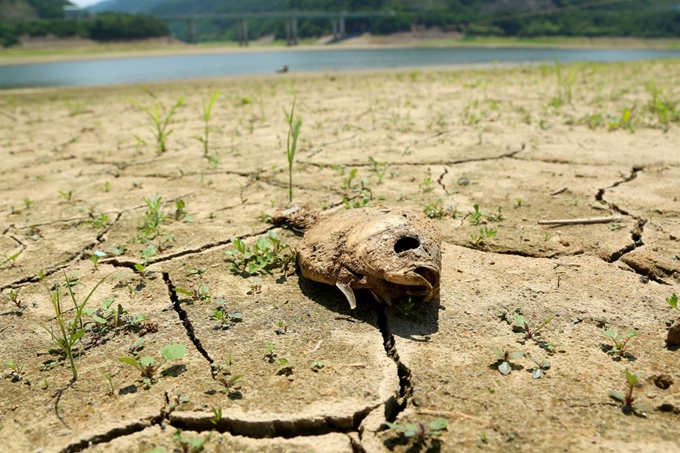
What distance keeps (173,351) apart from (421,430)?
2.58 feet

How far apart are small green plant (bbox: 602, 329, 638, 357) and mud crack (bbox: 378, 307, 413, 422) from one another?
0.65m

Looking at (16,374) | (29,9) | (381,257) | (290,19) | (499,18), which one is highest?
(29,9)

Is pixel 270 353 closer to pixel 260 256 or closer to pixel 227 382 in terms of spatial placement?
pixel 227 382

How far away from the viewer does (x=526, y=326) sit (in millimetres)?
1780

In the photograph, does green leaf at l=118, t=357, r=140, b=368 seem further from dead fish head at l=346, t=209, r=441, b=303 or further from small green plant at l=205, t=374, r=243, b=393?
dead fish head at l=346, t=209, r=441, b=303

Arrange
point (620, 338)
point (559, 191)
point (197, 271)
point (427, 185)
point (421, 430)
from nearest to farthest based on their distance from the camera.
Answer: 1. point (421, 430)
2. point (620, 338)
3. point (197, 271)
4. point (559, 191)
5. point (427, 185)

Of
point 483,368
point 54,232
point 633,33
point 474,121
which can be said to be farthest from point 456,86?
point 633,33

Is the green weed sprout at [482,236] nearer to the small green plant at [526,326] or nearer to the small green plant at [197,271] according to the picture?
the small green plant at [526,326]

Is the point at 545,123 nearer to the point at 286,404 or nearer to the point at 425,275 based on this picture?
the point at 425,275

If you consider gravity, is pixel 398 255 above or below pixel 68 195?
above

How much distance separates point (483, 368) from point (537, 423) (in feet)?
0.84

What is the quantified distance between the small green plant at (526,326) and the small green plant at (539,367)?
133 mm

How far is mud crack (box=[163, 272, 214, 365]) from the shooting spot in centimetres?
174

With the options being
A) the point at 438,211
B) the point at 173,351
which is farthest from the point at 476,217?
the point at 173,351
